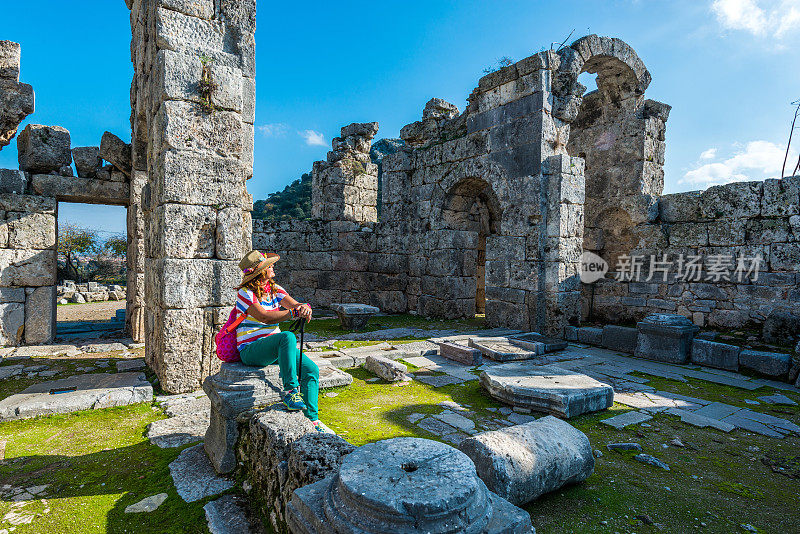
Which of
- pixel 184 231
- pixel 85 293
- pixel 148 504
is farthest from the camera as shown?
pixel 85 293

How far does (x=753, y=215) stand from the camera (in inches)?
304

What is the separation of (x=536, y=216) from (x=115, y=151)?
26.8 ft

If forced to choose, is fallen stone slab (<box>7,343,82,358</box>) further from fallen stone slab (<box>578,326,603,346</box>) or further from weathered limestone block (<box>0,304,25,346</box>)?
fallen stone slab (<box>578,326,603,346</box>)

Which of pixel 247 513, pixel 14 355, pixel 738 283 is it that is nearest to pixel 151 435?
pixel 247 513

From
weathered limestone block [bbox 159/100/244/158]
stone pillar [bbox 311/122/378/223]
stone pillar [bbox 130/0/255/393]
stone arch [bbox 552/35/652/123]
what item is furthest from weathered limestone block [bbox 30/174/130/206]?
stone arch [bbox 552/35/652/123]

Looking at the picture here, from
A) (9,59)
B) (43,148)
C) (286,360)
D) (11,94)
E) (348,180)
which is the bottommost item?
(286,360)

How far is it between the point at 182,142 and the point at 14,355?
465cm

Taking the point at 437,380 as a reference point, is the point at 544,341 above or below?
above

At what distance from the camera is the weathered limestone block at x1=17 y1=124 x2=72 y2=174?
7.52 meters

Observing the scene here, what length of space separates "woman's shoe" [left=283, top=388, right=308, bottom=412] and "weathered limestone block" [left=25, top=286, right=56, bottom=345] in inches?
269

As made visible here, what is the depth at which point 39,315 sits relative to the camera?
7.44m

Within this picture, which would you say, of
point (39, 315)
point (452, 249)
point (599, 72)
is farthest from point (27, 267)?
point (599, 72)

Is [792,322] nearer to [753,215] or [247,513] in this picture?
[753,215]

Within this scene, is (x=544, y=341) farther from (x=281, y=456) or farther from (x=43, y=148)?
(x=43, y=148)
